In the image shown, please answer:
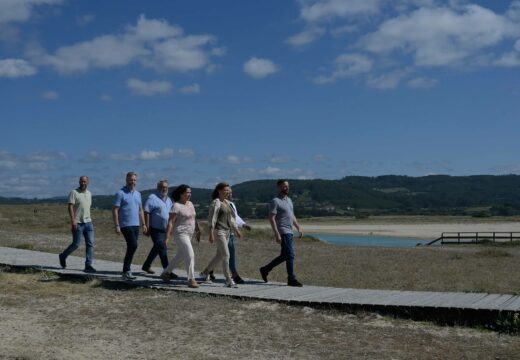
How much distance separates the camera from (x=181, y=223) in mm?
10172

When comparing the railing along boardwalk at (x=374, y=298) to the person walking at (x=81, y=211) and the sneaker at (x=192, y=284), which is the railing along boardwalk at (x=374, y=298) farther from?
the person walking at (x=81, y=211)

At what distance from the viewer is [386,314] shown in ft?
27.7

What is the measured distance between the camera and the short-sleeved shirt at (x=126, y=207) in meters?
10.9

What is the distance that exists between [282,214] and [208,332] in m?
3.30

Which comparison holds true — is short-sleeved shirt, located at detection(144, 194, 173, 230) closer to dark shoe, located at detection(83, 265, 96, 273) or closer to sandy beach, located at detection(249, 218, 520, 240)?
dark shoe, located at detection(83, 265, 96, 273)

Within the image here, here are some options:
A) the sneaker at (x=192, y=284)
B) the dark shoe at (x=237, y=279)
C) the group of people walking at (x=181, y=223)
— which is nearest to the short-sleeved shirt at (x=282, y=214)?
the group of people walking at (x=181, y=223)

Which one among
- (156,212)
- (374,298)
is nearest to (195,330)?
(374,298)

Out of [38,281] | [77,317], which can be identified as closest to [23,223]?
[38,281]

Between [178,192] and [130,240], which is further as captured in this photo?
[130,240]

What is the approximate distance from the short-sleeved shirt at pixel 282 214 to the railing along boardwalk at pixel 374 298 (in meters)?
0.98

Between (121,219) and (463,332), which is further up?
(121,219)

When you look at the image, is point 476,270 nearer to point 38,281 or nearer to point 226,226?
point 226,226

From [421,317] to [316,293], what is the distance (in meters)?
1.94

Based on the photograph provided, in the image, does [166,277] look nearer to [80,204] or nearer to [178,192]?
[178,192]
